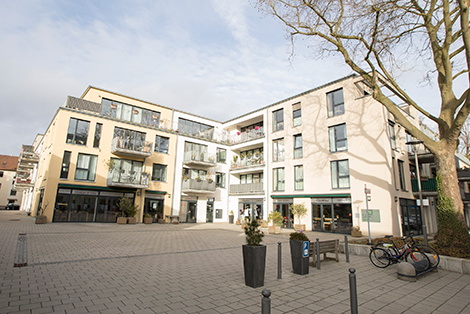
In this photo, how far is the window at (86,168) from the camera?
20766 millimetres

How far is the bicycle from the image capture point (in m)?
7.00

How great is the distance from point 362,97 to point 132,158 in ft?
63.9

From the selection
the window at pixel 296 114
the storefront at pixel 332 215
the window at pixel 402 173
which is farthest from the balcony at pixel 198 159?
the window at pixel 402 173

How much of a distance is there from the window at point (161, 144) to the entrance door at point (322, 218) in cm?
1492

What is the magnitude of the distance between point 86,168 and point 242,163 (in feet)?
48.3

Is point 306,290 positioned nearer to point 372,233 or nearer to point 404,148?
point 372,233

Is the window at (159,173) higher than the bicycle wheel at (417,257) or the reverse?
higher

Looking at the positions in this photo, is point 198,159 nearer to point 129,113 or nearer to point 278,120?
point 129,113

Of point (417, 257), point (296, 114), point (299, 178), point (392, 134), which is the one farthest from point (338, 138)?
point (417, 257)

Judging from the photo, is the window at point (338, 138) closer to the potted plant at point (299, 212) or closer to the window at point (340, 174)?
the window at point (340, 174)

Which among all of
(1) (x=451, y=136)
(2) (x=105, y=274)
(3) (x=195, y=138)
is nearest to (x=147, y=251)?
(2) (x=105, y=274)

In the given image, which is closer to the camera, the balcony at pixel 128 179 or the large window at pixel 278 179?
the balcony at pixel 128 179

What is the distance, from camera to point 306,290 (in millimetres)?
Answer: 5242

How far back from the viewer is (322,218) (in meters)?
19.5
